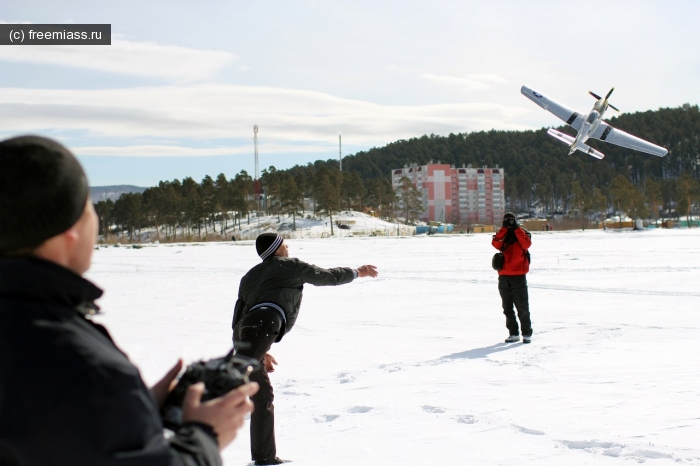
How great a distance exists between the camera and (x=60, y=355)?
50.1 inches

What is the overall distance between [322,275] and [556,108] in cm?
4679

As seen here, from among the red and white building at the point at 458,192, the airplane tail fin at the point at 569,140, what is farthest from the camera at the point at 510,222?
the red and white building at the point at 458,192

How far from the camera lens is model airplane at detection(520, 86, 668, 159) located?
147ft

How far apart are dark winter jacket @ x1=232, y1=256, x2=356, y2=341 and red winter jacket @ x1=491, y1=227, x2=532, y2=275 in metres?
5.46

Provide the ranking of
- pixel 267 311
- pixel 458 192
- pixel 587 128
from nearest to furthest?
pixel 267 311
pixel 587 128
pixel 458 192

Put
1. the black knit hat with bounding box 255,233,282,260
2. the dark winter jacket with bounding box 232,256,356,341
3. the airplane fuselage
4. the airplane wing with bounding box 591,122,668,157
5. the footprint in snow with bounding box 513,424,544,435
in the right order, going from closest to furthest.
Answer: the dark winter jacket with bounding box 232,256,356,341 < the black knit hat with bounding box 255,233,282,260 < the footprint in snow with bounding box 513,424,544,435 < the airplane fuselage < the airplane wing with bounding box 591,122,668,157

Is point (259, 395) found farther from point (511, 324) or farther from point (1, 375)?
point (511, 324)

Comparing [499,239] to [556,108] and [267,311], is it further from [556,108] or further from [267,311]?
[556,108]

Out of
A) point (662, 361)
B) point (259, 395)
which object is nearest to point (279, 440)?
point (259, 395)

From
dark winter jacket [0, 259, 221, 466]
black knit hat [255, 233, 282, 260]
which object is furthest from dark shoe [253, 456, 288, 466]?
dark winter jacket [0, 259, 221, 466]

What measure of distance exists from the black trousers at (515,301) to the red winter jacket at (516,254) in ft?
0.34

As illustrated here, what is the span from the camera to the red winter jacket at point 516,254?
31.9 ft

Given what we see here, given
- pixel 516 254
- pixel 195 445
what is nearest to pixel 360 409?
pixel 516 254

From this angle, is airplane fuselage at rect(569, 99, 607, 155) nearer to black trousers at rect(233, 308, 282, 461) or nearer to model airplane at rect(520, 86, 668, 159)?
model airplane at rect(520, 86, 668, 159)
